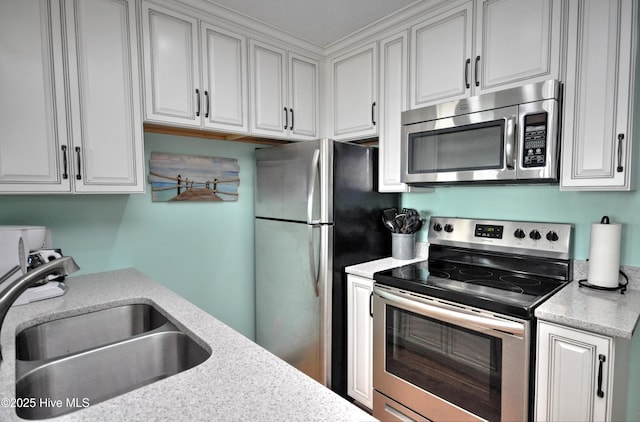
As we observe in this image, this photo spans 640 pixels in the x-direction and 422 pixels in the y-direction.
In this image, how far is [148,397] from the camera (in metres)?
0.76

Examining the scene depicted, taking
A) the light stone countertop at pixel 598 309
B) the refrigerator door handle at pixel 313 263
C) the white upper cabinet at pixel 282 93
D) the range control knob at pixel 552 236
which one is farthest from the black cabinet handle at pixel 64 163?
the range control knob at pixel 552 236

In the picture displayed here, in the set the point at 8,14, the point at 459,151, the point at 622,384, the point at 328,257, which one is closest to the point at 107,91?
the point at 8,14

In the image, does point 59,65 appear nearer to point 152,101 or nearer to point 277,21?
point 152,101

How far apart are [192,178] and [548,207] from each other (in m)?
2.19

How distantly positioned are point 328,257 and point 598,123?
57.1 inches

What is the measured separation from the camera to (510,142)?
160 cm

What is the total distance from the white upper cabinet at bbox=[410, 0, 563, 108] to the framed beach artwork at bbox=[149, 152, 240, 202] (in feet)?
4.53

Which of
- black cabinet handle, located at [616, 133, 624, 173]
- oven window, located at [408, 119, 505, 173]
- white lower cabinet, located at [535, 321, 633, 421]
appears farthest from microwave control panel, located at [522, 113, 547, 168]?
white lower cabinet, located at [535, 321, 633, 421]

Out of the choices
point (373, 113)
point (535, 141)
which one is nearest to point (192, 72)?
point (373, 113)

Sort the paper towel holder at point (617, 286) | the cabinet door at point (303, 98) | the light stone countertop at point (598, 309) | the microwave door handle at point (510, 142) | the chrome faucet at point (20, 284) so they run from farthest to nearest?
the cabinet door at point (303, 98) → the microwave door handle at point (510, 142) → the paper towel holder at point (617, 286) → the light stone countertop at point (598, 309) → the chrome faucet at point (20, 284)

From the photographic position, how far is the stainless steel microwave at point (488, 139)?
5.01 feet

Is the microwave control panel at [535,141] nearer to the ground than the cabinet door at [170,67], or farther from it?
nearer to the ground

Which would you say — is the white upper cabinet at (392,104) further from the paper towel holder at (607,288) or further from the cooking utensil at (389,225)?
the paper towel holder at (607,288)

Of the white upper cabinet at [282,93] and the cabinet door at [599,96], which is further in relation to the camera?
the white upper cabinet at [282,93]
